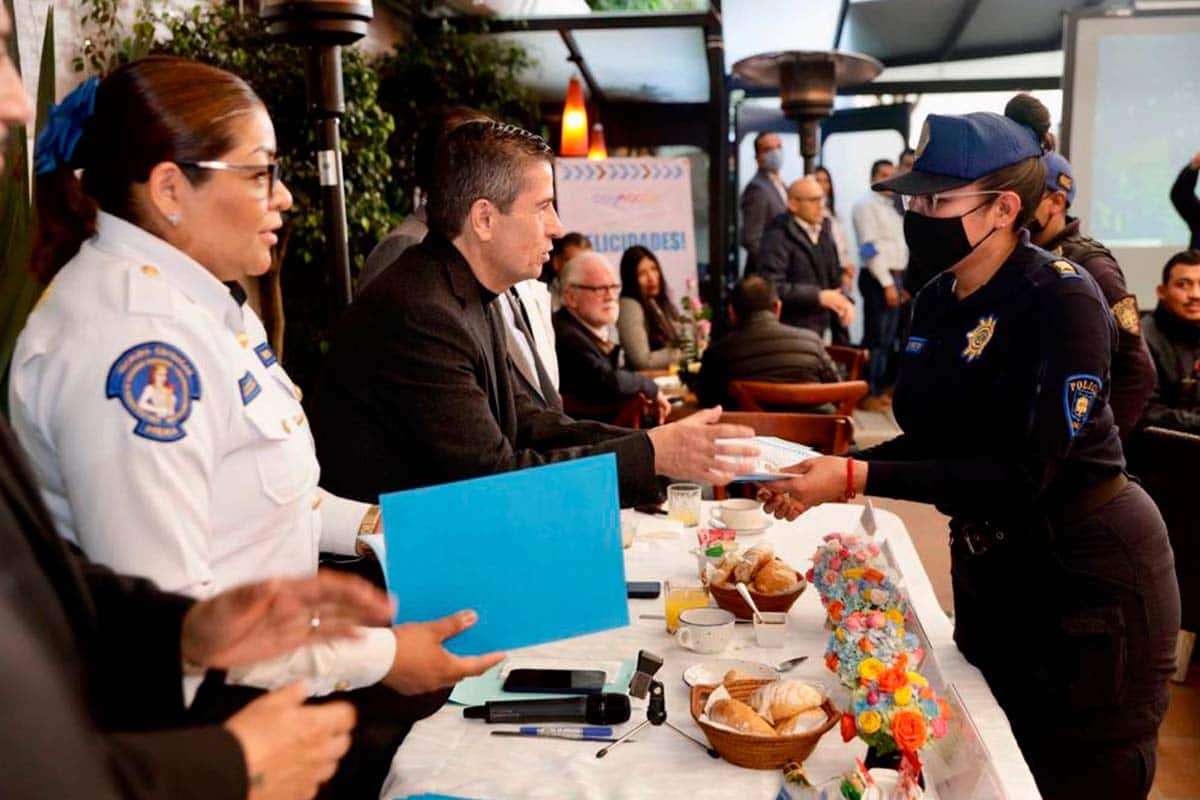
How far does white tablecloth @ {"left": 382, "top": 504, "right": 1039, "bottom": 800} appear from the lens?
131cm

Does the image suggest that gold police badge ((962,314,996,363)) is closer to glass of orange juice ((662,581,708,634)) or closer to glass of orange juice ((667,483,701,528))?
glass of orange juice ((662,581,708,634))

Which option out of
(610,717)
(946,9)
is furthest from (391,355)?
(946,9)

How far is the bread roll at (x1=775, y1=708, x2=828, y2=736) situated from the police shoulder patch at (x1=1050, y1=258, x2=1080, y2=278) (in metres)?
0.87

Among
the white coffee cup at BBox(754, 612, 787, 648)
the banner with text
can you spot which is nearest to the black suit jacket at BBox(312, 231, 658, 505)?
the white coffee cup at BBox(754, 612, 787, 648)

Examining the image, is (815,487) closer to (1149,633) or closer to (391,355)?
(1149,633)

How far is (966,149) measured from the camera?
1.80 meters

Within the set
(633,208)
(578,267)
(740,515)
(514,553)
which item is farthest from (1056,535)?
(633,208)

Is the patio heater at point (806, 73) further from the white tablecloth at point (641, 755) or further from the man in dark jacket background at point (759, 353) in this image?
the white tablecloth at point (641, 755)

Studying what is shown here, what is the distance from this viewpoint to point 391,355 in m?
1.85

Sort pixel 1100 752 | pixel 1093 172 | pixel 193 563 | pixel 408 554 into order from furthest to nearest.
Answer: pixel 1093 172 → pixel 1100 752 → pixel 408 554 → pixel 193 563

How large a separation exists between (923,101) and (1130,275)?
4746 millimetres

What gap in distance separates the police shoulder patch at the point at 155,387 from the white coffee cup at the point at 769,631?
0.98m

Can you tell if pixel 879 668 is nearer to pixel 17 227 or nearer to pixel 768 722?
pixel 768 722

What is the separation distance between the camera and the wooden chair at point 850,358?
16.1 feet
